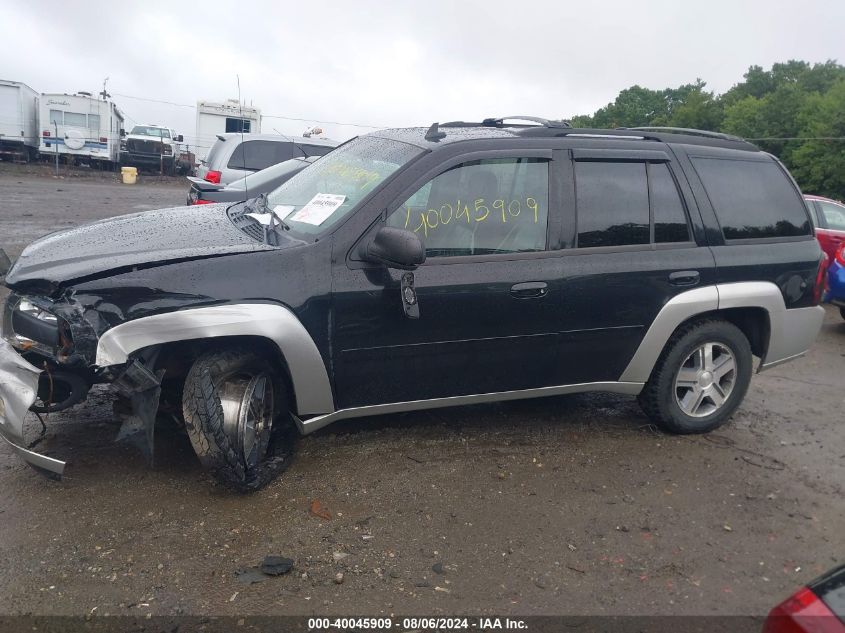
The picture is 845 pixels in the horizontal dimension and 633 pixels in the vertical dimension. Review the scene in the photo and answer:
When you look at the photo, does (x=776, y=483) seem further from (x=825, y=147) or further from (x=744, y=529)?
(x=825, y=147)

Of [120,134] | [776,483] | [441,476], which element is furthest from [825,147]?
[120,134]

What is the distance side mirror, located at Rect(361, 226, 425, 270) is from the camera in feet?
11.7

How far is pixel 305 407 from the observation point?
3.79m

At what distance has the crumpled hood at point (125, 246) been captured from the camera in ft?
11.1

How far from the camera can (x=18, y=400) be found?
328 centimetres

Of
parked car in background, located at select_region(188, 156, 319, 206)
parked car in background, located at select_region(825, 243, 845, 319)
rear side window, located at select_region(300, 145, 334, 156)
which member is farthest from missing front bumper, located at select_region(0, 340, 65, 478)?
rear side window, located at select_region(300, 145, 334, 156)

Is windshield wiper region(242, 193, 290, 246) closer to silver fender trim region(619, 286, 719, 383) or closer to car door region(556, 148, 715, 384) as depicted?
car door region(556, 148, 715, 384)

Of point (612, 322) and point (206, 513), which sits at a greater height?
point (612, 322)

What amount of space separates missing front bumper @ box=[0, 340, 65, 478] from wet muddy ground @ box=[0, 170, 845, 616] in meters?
0.31

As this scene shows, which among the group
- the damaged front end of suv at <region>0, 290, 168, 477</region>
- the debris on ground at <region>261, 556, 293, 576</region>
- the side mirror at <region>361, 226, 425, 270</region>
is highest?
the side mirror at <region>361, 226, 425, 270</region>

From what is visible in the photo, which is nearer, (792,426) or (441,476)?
(441,476)

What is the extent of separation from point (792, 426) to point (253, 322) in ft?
12.8

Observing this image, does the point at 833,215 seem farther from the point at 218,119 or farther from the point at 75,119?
the point at 75,119

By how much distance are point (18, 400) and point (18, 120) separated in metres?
28.1
